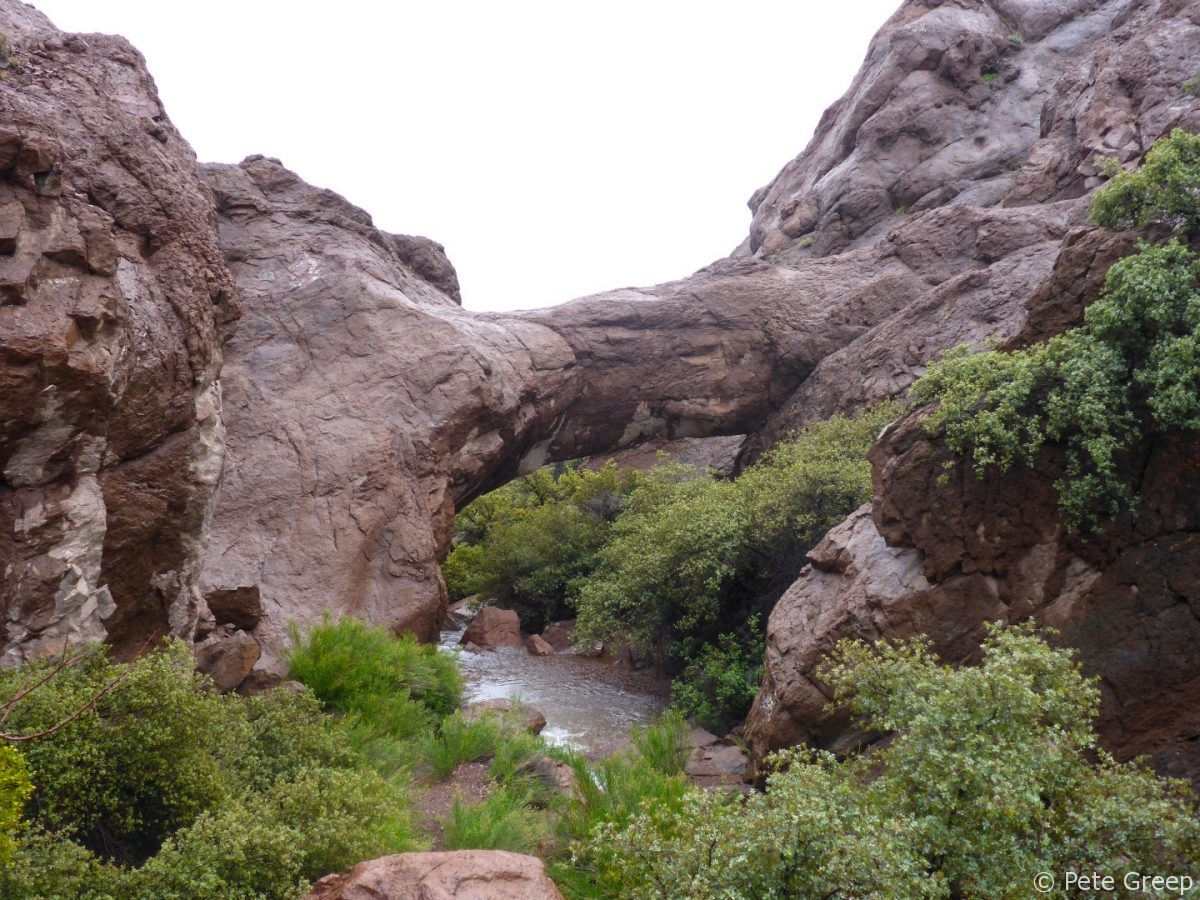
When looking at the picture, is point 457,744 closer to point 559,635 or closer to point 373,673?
point 373,673

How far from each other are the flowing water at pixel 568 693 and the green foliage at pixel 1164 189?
808cm

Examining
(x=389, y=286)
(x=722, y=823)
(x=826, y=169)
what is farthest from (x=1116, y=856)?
(x=826, y=169)

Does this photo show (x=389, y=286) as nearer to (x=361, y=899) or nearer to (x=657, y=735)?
(x=657, y=735)

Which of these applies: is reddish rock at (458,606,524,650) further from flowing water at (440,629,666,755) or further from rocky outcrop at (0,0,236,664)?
rocky outcrop at (0,0,236,664)

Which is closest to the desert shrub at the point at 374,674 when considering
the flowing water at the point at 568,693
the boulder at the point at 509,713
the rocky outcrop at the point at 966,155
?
the boulder at the point at 509,713

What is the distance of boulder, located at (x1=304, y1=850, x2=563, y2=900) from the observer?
441 cm

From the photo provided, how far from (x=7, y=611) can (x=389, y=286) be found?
10.5 metres

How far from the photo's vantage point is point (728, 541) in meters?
13.2

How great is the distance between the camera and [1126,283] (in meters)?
7.29

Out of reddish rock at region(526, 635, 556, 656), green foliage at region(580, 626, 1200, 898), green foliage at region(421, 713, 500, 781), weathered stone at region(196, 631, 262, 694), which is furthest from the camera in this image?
reddish rock at region(526, 635, 556, 656)

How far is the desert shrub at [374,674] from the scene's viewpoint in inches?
360

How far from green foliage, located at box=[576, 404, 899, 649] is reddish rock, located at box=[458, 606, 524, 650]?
172 inches

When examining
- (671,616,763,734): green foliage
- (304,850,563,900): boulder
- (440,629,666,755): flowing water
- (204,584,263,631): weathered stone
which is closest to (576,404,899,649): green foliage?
(671,616,763,734): green foliage

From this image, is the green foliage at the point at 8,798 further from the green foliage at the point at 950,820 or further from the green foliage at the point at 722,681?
the green foliage at the point at 722,681
